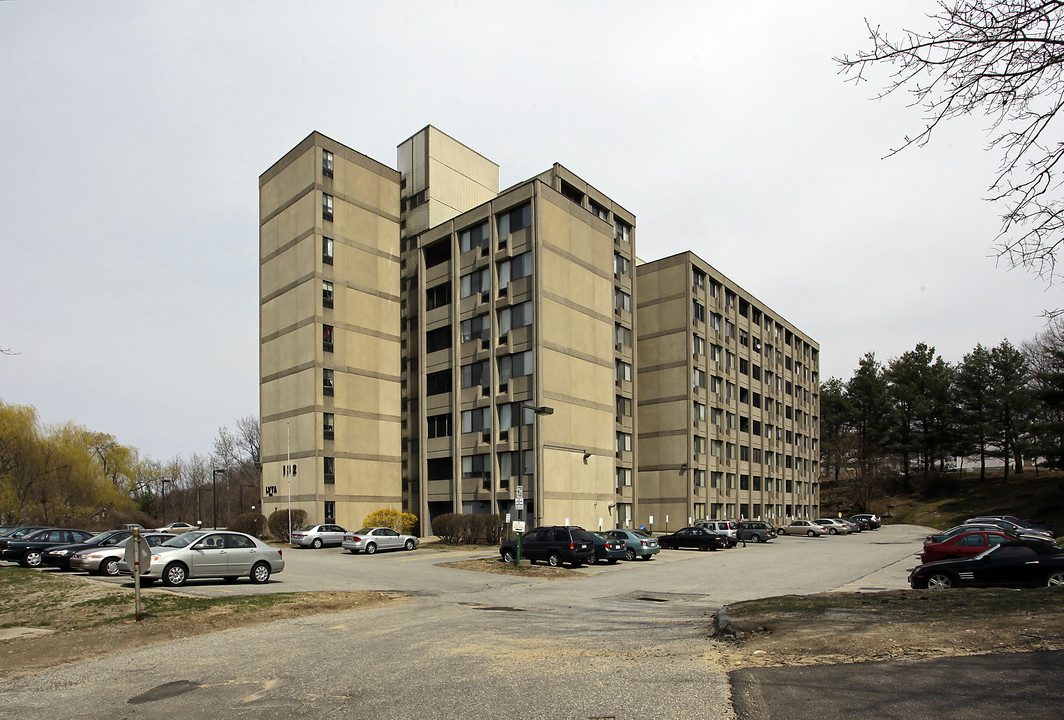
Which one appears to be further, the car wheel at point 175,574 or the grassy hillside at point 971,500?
the grassy hillside at point 971,500

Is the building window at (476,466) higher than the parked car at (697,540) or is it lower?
higher

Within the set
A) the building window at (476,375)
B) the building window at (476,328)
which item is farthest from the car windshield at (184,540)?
the building window at (476,328)

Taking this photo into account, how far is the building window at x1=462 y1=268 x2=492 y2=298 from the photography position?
53.6 m

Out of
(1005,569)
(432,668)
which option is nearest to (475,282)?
(1005,569)

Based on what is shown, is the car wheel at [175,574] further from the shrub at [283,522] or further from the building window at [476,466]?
the shrub at [283,522]

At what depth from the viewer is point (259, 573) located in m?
22.9

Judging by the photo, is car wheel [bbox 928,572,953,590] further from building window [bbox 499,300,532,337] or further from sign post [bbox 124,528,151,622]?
building window [bbox 499,300,532,337]

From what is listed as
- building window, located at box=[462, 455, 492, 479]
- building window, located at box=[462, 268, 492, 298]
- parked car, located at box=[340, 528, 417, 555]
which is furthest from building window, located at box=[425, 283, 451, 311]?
parked car, located at box=[340, 528, 417, 555]

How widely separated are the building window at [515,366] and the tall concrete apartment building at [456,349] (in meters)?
0.13

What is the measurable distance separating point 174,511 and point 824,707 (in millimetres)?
116816

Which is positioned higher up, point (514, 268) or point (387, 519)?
point (514, 268)

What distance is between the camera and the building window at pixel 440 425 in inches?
2165

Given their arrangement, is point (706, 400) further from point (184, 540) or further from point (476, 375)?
point (184, 540)

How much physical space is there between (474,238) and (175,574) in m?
37.6
